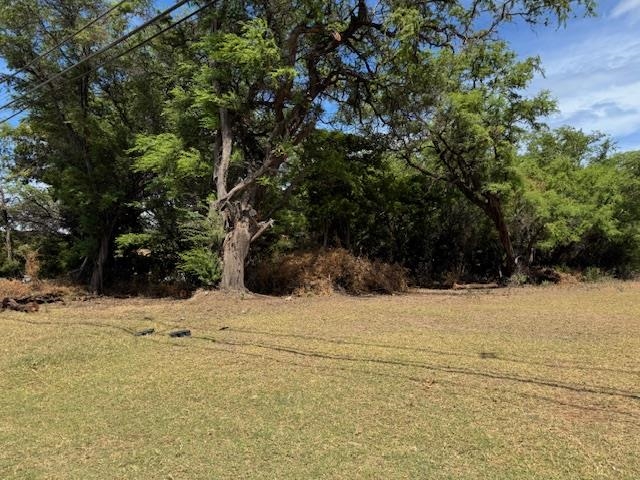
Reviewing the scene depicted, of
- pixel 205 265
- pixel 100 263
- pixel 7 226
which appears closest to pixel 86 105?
pixel 100 263

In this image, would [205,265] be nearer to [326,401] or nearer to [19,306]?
[19,306]

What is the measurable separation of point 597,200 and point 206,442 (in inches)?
807

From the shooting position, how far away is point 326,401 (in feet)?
16.5

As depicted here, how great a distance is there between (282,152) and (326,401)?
996cm

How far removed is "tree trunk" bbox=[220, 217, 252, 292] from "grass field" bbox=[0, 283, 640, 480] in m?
4.92

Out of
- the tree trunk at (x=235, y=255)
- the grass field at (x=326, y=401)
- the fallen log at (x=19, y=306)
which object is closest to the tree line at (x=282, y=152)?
the tree trunk at (x=235, y=255)

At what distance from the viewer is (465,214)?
21594mm

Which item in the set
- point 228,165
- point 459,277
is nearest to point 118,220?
point 228,165

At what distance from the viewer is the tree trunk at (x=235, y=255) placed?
46.6ft

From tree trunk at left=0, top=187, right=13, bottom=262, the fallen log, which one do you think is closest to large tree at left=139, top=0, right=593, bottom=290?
the fallen log

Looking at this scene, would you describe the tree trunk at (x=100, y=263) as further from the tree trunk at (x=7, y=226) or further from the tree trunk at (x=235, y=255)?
the tree trunk at (x=235, y=255)

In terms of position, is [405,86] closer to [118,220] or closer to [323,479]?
[118,220]

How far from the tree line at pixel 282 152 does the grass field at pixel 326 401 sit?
6.96 metres

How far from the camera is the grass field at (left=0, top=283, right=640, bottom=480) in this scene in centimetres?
379
